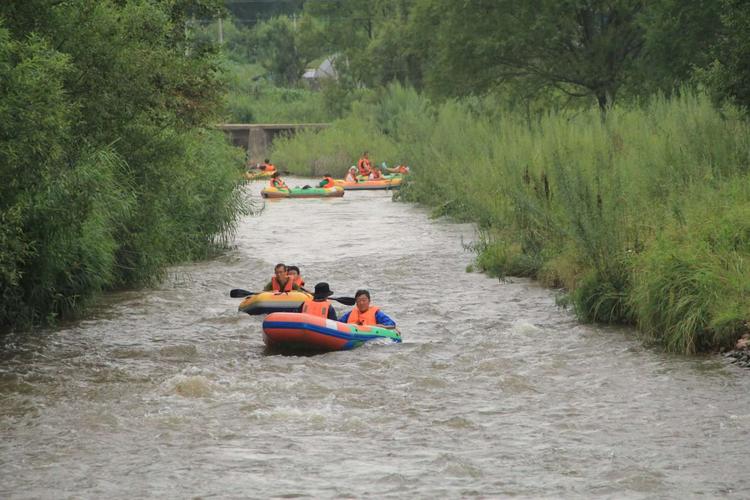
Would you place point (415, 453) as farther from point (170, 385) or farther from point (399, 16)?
point (399, 16)

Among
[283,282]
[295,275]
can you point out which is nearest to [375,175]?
[295,275]

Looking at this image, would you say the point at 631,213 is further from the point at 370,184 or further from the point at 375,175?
the point at 375,175

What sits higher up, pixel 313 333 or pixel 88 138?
pixel 88 138

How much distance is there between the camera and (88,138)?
1298 centimetres

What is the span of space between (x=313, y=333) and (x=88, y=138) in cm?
318

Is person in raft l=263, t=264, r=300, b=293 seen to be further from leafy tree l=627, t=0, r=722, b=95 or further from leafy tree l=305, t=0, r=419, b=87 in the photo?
→ leafy tree l=305, t=0, r=419, b=87

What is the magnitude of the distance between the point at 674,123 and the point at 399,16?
1484 inches

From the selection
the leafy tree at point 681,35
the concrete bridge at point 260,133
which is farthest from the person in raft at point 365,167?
the leafy tree at point 681,35

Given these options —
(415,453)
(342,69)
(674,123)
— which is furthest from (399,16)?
(415,453)

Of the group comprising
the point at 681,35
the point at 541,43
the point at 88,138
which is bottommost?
the point at 88,138

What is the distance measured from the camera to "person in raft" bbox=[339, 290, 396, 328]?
1342 centimetres

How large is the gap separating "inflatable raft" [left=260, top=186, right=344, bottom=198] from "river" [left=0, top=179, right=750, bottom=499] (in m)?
18.2

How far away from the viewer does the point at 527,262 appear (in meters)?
17.4

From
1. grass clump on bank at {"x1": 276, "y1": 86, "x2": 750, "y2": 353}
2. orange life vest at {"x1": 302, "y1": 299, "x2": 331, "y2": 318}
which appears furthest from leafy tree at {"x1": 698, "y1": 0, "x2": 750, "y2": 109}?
orange life vest at {"x1": 302, "y1": 299, "x2": 331, "y2": 318}
